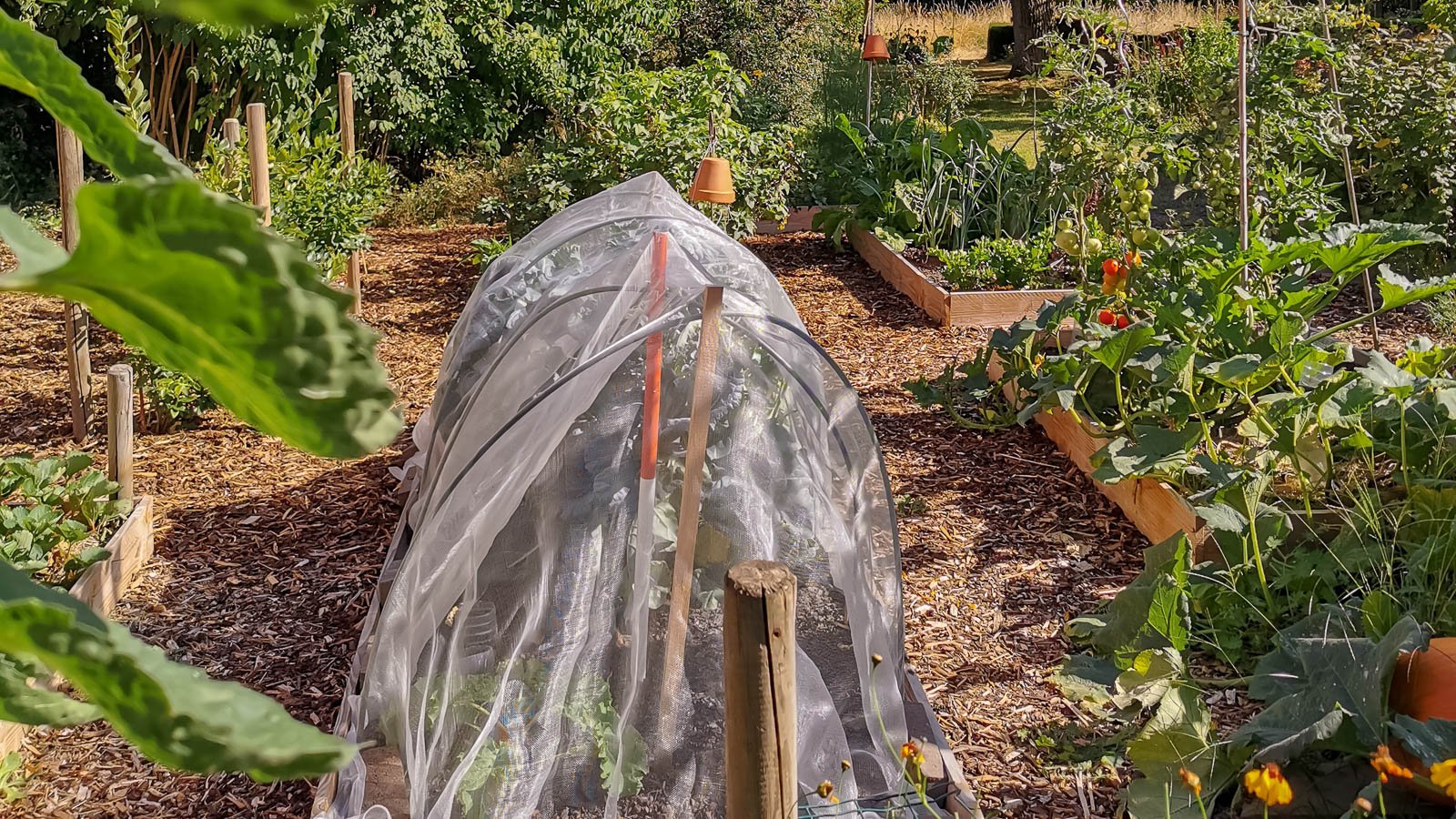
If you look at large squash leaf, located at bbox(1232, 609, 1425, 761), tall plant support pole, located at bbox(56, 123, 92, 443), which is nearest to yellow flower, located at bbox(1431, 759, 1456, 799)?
large squash leaf, located at bbox(1232, 609, 1425, 761)

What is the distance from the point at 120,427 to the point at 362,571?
3.06ft

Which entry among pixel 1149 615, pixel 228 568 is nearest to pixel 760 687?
pixel 1149 615

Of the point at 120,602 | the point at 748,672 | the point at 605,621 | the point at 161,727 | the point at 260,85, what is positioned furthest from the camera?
the point at 260,85

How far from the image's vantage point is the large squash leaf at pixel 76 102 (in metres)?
0.34

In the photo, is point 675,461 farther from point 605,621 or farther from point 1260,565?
point 1260,565

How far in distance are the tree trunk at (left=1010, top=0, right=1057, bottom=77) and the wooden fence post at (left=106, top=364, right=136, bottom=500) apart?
44.3 feet

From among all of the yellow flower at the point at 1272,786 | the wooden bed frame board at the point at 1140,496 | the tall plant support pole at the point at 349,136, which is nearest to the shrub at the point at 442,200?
the tall plant support pole at the point at 349,136

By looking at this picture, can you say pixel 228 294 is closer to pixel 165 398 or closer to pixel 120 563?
pixel 120 563

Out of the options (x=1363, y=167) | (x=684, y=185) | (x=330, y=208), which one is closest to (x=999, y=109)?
(x=1363, y=167)

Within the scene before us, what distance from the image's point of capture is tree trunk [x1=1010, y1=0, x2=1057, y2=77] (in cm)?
1582

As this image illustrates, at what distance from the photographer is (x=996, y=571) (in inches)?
157

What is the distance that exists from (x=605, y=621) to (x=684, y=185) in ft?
14.6

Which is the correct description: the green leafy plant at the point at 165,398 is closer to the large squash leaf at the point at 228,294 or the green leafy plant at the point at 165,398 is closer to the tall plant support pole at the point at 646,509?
the tall plant support pole at the point at 646,509

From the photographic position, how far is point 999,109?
14.4 m
